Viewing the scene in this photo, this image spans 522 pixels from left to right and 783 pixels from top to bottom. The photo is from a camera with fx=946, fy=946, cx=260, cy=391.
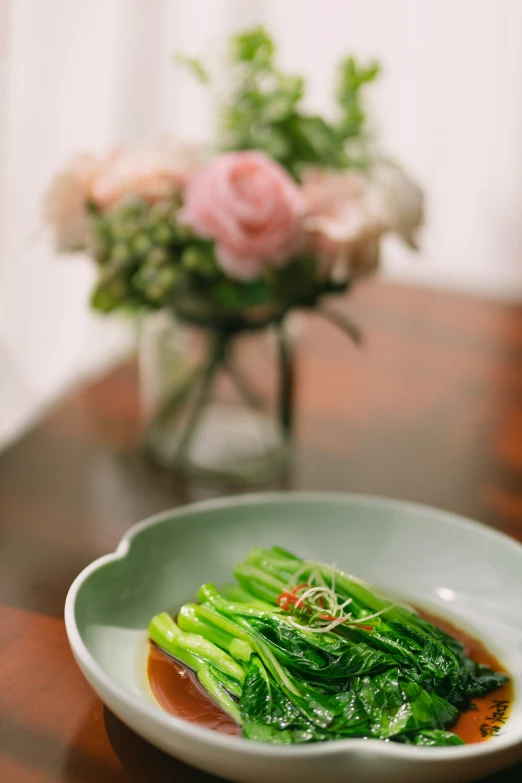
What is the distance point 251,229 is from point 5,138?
497 mm

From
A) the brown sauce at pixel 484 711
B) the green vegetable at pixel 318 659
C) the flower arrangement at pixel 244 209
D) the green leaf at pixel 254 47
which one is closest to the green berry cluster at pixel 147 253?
the flower arrangement at pixel 244 209

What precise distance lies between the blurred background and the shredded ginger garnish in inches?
22.9

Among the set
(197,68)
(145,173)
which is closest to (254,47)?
(197,68)

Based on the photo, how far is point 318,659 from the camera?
804 mm

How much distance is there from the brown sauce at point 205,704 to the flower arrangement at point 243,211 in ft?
1.56

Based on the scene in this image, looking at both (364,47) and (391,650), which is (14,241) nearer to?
(391,650)

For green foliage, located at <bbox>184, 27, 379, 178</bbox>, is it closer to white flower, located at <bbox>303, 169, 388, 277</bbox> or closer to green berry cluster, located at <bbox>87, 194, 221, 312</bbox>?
white flower, located at <bbox>303, 169, 388, 277</bbox>

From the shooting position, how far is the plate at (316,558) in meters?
0.67

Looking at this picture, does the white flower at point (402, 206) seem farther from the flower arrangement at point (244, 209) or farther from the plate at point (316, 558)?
the plate at point (316, 558)

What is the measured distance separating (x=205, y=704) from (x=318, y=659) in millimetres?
102

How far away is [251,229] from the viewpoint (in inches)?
43.8

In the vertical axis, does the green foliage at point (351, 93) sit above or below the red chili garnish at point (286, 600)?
above

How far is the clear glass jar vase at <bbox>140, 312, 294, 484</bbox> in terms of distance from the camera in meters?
1.30

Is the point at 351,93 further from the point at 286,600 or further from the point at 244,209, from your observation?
the point at 286,600
